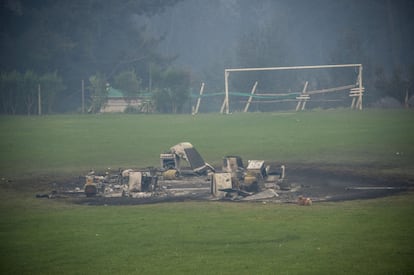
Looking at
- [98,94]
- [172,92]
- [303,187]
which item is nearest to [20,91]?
[98,94]

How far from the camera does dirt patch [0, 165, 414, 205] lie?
58.2 feet

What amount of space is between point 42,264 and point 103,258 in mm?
852

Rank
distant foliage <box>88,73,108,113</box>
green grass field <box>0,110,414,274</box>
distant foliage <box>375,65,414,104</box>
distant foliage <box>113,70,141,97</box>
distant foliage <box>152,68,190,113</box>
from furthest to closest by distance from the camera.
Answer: distant foliage <box>113,70,141,97</box> < distant foliage <box>88,73,108,113</box> < distant foliage <box>152,68,190,113</box> < distant foliage <box>375,65,414,104</box> < green grass field <box>0,110,414,274</box>

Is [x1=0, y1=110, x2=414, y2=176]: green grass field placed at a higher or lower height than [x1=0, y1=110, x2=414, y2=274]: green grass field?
higher

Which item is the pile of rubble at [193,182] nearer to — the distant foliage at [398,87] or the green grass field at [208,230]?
the green grass field at [208,230]

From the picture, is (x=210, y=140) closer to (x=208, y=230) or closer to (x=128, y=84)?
(x=208, y=230)

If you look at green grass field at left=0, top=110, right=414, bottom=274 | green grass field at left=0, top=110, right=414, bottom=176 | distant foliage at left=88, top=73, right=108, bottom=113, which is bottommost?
green grass field at left=0, top=110, right=414, bottom=274

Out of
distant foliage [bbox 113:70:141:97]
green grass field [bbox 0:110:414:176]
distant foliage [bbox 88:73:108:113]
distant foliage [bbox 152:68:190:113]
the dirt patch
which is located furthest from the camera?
distant foliage [bbox 113:70:141:97]

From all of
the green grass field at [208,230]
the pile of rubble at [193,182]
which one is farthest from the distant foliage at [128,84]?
the pile of rubble at [193,182]

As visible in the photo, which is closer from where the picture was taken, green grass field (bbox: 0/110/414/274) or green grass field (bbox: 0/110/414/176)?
green grass field (bbox: 0/110/414/274)

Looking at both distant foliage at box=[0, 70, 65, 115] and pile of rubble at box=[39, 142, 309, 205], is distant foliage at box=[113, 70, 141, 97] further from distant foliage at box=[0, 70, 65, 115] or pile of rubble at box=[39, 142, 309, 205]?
pile of rubble at box=[39, 142, 309, 205]

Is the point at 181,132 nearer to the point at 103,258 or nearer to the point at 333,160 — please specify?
the point at 333,160

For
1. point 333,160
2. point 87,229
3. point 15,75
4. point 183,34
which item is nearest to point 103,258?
point 87,229

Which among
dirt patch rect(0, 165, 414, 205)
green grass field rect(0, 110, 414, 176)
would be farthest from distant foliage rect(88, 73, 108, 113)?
dirt patch rect(0, 165, 414, 205)
